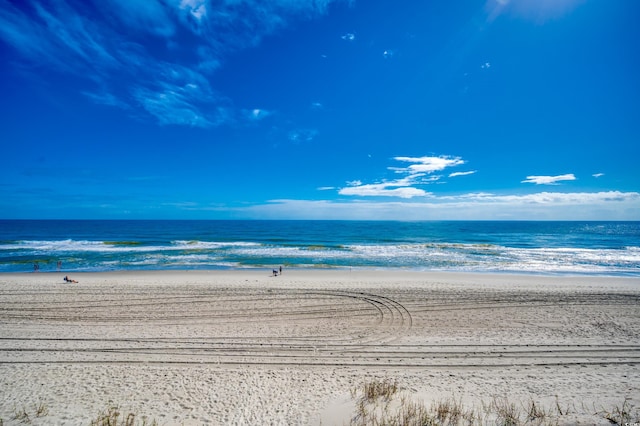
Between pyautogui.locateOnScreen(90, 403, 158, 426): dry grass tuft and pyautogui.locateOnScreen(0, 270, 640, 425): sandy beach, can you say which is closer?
pyautogui.locateOnScreen(90, 403, 158, 426): dry grass tuft

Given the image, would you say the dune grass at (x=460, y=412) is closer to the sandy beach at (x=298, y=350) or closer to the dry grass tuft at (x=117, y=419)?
the sandy beach at (x=298, y=350)

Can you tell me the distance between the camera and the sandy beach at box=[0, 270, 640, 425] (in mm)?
5418

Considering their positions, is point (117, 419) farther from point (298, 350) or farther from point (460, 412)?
point (460, 412)

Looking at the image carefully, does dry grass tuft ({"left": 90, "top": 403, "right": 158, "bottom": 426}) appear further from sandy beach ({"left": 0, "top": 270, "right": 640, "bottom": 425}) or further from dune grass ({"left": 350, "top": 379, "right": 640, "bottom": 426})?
dune grass ({"left": 350, "top": 379, "right": 640, "bottom": 426})

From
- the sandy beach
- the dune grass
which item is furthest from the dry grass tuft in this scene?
the dune grass

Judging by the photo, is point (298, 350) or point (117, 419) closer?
point (117, 419)

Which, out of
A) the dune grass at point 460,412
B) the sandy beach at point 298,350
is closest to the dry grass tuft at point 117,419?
the sandy beach at point 298,350

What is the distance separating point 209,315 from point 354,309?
580cm

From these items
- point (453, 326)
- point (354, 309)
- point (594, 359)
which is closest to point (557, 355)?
point (594, 359)

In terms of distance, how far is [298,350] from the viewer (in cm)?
763

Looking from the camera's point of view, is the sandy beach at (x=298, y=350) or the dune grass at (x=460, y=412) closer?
the dune grass at (x=460, y=412)

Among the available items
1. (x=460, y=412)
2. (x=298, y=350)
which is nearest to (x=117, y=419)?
(x=298, y=350)

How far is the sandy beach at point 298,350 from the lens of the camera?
5.42m

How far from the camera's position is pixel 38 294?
508 inches
